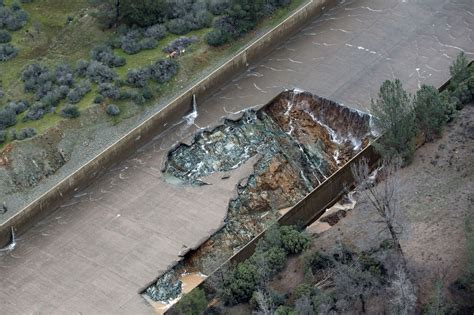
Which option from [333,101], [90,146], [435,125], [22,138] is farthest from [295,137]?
[22,138]

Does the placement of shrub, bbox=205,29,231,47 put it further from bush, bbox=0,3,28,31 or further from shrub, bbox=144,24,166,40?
bush, bbox=0,3,28,31

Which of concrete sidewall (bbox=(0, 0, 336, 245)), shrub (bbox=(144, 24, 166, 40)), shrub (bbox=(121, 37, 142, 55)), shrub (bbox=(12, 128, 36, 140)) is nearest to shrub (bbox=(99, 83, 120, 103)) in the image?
concrete sidewall (bbox=(0, 0, 336, 245))

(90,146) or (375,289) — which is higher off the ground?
(90,146)

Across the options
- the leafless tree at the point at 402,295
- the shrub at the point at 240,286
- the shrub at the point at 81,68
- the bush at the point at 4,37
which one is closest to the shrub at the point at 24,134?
the shrub at the point at 81,68

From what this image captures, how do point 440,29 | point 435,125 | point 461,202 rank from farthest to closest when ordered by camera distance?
1. point 440,29
2. point 435,125
3. point 461,202

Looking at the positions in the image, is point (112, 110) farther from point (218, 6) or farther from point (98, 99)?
point (218, 6)

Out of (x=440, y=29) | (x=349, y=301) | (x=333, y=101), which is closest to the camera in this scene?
(x=349, y=301)

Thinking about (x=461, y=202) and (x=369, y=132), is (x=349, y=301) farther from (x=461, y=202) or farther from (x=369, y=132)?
(x=369, y=132)

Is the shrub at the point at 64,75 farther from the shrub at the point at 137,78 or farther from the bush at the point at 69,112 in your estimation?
the shrub at the point at 137,78
